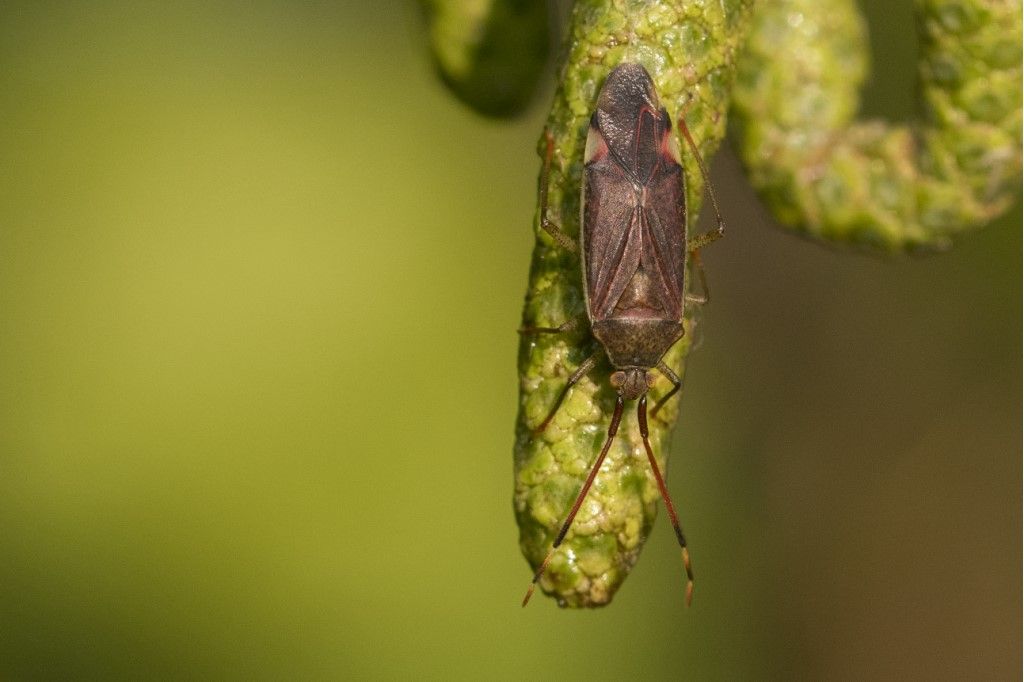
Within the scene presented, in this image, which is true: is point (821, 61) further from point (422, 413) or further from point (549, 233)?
point (422, 413)

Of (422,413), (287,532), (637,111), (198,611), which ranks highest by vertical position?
(637,111)

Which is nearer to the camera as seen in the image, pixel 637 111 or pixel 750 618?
pixel 637 111

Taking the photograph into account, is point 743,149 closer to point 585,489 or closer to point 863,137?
point 863,137

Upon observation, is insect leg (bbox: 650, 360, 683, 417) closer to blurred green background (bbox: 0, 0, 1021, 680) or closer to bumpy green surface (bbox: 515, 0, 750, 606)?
bumpy green surface (bbox: 515, 0, 750, 606)

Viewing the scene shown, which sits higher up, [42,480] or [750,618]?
[42,480]

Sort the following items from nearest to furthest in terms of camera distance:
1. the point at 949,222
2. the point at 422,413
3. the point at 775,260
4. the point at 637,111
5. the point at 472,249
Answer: the point at 637,111, the point at 949,222, the point at 422,413, the point at 472,249, the point at 775,260

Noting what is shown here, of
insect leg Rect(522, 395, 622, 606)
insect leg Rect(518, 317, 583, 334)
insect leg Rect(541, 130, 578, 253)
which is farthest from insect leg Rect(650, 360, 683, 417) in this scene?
insect leg Rect(541, 130, 578, 253)

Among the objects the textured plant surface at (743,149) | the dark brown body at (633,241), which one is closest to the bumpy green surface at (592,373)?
the textured plant surface at (743,149)

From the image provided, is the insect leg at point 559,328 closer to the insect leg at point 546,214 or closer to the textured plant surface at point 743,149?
the textured plant surface at point 743,149

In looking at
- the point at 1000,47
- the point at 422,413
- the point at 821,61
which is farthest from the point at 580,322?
the point at 422,413
